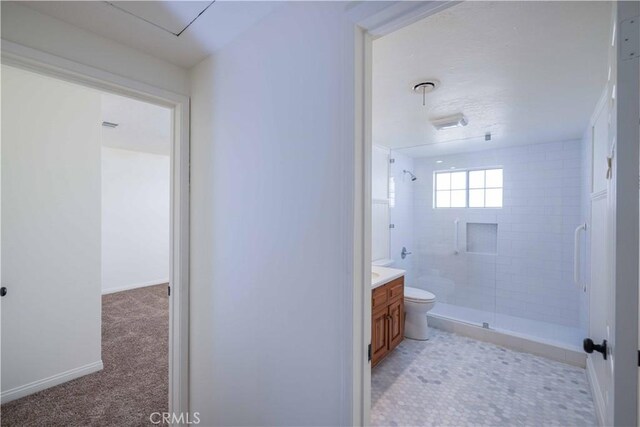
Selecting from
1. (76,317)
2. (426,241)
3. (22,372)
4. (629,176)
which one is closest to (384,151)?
(426,241)

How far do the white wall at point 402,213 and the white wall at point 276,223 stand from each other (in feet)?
9.28

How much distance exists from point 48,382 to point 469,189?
4.90 metres

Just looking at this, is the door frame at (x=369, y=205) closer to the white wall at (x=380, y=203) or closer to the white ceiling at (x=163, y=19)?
the white ceiling at (x=163, y=19)

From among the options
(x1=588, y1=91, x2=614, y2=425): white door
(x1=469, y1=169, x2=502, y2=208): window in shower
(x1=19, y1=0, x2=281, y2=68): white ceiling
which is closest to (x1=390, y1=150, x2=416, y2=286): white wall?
(x1=469, y1=169, x2=502, y2=208): window in shower

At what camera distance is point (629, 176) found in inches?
24.0

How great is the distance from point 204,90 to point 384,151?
2663 millimetres

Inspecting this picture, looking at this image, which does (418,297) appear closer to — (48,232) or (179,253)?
(179,253)

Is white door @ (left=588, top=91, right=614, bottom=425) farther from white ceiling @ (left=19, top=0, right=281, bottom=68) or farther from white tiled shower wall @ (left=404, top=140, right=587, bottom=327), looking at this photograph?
white tiled shower wall @ (left=404, top=140, right=587, bottom=327)

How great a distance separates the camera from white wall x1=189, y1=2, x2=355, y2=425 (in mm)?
1007

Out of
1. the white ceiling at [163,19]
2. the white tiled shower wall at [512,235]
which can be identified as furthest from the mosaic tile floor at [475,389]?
the white ceiling at [163,19]

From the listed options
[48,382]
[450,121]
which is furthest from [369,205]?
[48,382]

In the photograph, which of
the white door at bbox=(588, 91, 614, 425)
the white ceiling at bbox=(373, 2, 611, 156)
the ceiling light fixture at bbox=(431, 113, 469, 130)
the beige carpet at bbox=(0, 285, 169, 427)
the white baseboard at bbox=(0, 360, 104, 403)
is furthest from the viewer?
the ceiling light fixture at bbox=(431, 113, 469, 130)

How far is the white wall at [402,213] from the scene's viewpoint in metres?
3.97

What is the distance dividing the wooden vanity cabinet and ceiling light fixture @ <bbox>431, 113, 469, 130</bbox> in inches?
63.0
